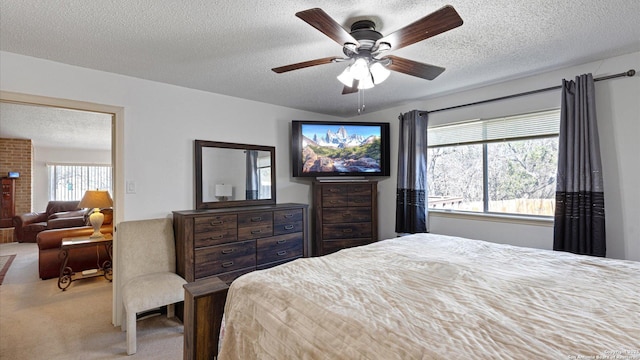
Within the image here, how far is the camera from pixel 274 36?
6.73 feet

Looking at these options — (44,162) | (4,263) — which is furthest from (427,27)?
(44,162)

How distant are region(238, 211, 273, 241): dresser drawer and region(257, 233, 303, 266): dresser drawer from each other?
87 millimetres

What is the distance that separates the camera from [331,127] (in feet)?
12.9

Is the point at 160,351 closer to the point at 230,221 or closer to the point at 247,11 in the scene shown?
the point at 230,221

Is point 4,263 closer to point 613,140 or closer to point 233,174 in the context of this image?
point 233,174

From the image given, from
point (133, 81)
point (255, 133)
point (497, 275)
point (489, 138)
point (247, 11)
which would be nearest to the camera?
point (497, 275)

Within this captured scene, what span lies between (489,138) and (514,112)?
342 mm

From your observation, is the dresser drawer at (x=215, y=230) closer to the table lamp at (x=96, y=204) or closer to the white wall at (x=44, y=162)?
the table lamp at (x=96, y=204)

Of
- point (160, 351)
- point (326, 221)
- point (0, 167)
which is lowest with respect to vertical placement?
point (160, 351)

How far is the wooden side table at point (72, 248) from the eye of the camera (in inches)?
135

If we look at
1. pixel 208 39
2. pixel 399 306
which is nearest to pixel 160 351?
pixel 399 306

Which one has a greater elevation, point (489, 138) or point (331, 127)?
point (331, 127)

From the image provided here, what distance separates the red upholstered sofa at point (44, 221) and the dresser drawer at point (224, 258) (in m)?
4.07

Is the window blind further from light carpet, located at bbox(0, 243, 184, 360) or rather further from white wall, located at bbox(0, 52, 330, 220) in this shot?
light carpet, located at bbox(0, 243, 184, 360)
